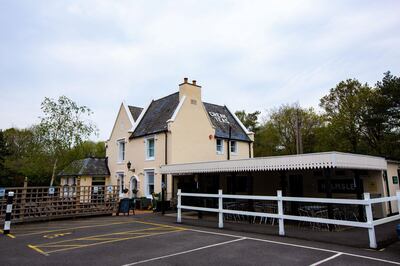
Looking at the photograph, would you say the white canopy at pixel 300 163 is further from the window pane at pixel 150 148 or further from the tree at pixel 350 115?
the tree at pixel 350 115

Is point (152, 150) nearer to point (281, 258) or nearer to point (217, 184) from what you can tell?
point (217, 184)

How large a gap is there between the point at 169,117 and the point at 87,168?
9.11 meters

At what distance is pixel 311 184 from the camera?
44.8 ft

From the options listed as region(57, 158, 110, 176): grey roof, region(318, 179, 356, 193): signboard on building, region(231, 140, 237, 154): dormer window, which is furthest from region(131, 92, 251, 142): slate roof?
region(318, 179, 356, 193): signboard on building

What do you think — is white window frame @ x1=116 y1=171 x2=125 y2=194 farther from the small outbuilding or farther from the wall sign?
the wall sign

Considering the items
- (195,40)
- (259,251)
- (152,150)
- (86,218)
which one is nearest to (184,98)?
(152,150)

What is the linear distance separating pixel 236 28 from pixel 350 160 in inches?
290

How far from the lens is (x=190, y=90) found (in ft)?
69.1

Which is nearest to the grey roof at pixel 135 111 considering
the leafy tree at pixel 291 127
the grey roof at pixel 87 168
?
the grey roof at pixel 87 168

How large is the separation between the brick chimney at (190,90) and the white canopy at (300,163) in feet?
26.6

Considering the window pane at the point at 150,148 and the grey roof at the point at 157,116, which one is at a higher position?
the grey roof at the point at 157,116

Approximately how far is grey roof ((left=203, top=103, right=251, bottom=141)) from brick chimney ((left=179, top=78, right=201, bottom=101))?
121 inches

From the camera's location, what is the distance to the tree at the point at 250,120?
39969 mm

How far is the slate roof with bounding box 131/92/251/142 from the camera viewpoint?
20.7 meters
